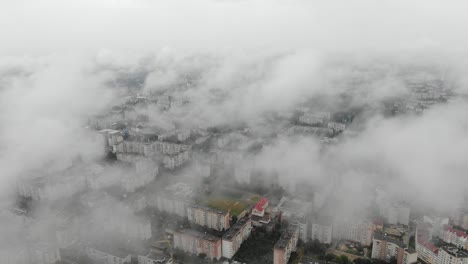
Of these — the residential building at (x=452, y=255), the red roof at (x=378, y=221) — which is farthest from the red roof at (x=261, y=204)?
the residential building at (x=452, y=255)

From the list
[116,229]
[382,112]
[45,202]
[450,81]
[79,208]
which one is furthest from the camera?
[450,81]

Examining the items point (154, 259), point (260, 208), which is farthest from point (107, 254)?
point (260, 208)

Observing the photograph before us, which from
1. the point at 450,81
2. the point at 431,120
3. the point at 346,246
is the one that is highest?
the point at 450,81

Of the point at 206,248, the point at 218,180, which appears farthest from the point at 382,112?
the point at 206,248

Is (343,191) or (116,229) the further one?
(343,191)

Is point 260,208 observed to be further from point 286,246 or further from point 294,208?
point 286,246

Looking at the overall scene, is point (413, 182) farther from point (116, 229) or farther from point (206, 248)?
point (116, 229)

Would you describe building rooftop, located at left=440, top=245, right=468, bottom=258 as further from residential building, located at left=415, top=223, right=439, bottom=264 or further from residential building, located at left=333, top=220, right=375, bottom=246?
residential building, located at left=333, top=220, right=375, bottom=246
